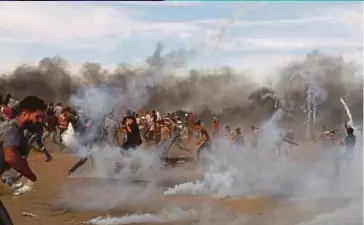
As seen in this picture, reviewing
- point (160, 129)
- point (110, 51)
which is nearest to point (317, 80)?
point (160, 129)

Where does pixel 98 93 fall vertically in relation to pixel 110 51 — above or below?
below

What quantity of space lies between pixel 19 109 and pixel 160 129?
920 millimetres

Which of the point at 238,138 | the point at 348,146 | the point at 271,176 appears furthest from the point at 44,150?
the point at 348,146

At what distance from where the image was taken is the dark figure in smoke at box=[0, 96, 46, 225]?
3980mm

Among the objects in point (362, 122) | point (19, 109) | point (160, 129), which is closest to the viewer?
point (19, 109)

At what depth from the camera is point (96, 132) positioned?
4.27 meters

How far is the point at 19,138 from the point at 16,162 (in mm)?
149

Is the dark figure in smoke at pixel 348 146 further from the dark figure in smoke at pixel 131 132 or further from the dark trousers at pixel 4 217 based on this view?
the dark trousers at pixel 4 217

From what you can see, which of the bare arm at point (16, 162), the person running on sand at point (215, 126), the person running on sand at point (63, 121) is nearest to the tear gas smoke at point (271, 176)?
the person running on sand at point (215, 126)

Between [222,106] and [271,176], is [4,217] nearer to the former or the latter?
[222,106]

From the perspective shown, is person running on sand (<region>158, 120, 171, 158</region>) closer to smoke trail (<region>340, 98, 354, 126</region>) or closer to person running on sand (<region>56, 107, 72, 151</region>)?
person running on sand (<region>56, 107, 72, 151</region>)

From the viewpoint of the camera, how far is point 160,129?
14.3ft

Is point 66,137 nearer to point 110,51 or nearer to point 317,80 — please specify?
point 110,51

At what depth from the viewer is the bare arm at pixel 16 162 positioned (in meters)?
3.98
